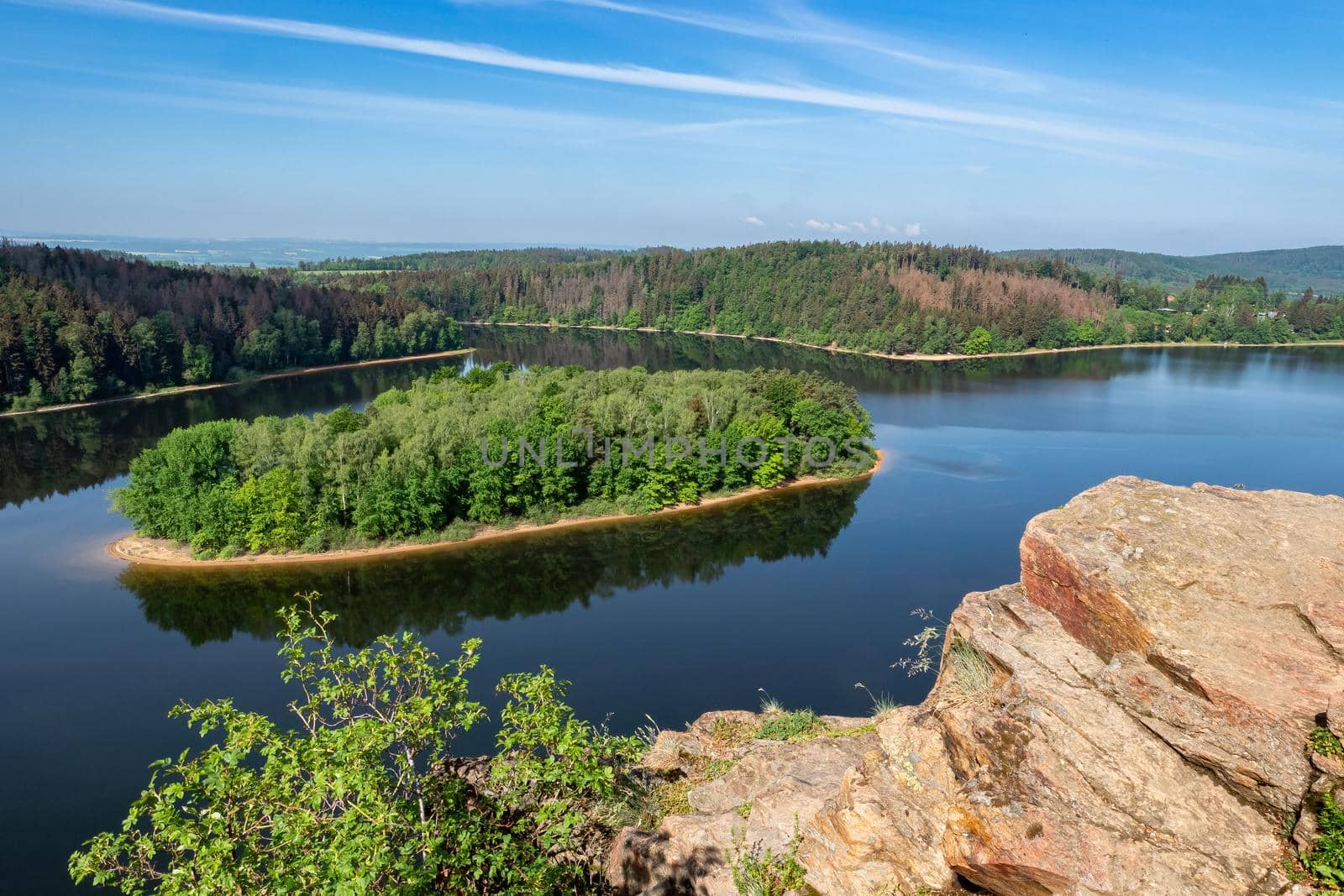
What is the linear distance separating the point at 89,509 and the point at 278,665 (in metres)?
28.7

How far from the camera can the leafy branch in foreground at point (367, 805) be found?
23.5 feet

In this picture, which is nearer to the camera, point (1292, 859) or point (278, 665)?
point (1292, 859)

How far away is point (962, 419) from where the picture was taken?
261 feet

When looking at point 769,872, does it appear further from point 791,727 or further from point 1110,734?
point 791,727

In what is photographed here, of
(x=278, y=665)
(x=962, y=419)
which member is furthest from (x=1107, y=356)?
(x=278, y=665)

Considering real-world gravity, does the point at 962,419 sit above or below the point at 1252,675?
below

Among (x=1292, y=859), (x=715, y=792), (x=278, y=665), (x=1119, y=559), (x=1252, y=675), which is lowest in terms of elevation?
(x=278, y=665)

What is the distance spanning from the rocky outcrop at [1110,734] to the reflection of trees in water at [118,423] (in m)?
62.8

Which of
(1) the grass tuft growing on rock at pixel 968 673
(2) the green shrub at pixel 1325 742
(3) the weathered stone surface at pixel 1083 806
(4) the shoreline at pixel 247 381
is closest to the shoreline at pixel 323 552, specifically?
(1) the grass tuft growing on rock at pixel 968 673

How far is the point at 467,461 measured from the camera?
45.7 m

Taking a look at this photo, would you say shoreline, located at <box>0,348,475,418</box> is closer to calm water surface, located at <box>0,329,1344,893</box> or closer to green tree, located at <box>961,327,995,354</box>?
calm water surface, located at <box>0,329,1344,893</box>

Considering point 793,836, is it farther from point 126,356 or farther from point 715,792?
point 126,356

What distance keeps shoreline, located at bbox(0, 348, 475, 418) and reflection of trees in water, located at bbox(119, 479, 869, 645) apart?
174 feet

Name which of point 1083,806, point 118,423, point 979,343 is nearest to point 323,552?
point 1083,806
